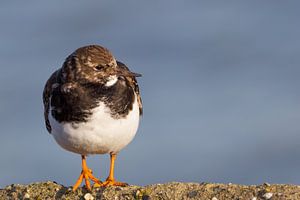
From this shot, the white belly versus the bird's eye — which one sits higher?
the bird's eye

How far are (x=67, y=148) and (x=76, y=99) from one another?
0.68 meters

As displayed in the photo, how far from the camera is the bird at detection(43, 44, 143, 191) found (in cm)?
831

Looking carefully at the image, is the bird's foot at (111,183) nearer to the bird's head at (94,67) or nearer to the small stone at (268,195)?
the bird's head at (94,67)

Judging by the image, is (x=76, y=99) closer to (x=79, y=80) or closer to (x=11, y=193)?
(x=79, y=80)

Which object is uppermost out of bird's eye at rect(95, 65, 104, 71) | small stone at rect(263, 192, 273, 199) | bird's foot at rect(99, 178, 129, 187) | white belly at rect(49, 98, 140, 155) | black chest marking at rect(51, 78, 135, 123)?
bird's eye at rect(95, 65, 104, 71)

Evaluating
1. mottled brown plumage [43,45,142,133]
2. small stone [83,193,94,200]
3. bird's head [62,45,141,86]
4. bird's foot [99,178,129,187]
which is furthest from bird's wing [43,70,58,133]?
small stone [83,193,94,200]

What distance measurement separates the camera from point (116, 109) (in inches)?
332

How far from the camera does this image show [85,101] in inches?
328

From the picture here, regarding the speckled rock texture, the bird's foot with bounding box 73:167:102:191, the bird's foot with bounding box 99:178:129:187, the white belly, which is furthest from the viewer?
the bird's foot with bounding box 99:178:129:187

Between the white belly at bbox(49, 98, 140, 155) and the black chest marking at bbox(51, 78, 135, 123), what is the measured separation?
62 mm

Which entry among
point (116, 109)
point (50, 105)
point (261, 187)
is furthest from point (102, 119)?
point (261, 187)

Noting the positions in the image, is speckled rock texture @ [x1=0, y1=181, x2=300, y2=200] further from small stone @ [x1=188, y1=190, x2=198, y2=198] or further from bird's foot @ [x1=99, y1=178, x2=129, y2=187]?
bird's foot @ [x1=99, y1=178, x2=129, y2=187]

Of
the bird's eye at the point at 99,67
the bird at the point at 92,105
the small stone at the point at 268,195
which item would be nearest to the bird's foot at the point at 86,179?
the bird at the point at 92,105

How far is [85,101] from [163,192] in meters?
1.39
